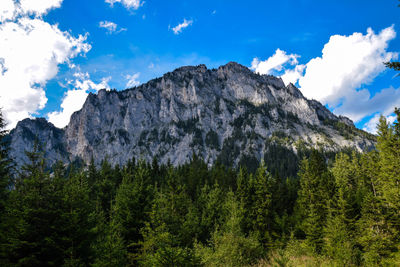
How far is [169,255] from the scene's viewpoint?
36.7 ft

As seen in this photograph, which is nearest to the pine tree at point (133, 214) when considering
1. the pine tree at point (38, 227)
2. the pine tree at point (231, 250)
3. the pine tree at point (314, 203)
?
the pine tree at point (231, 250)

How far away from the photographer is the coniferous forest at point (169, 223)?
1255cm

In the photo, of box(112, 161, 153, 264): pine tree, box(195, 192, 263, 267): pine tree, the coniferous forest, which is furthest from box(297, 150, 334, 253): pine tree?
box(112, 161, 153, 264): pine tree

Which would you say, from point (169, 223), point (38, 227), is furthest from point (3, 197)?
point (169, 223)

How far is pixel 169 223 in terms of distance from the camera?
2164cm

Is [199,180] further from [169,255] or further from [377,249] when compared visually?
[169,255]

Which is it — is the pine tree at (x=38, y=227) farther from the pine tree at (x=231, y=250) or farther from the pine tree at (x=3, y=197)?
the pine tree at (x=231, y=250)

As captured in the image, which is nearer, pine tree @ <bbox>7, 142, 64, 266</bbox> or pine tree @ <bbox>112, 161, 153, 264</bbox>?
pine tree @ <bbox>7, 142, 64, 266</bbox>

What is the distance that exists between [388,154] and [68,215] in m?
31.5

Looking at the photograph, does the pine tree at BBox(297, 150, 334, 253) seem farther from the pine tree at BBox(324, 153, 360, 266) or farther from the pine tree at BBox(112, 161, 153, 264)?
the pine tree at BBox(112, 161, 153, 264)

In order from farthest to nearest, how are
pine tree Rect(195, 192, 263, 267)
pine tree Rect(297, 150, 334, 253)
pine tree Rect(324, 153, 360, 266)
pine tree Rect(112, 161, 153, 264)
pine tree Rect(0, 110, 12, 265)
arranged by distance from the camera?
pine tree Rect(297, 150, 334, 253) < pine tree Rect(324, 153, 360, 266) < pine tree Rect(112, 161, 153, 264) < pine tree Rect(195, 192, 263, 267) < pine tree Rect(0, 110, 12, 265)

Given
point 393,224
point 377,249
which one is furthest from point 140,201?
point 393,224

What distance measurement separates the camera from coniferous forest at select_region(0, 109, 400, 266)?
12555mm

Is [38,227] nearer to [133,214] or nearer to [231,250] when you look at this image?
[133,214]
